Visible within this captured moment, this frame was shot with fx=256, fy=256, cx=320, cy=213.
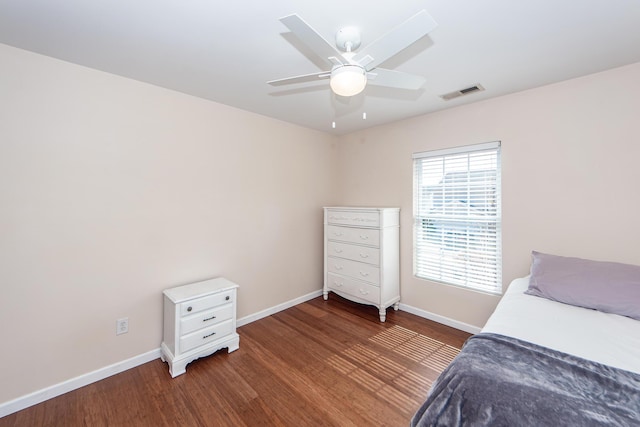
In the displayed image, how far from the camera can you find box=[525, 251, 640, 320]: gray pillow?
1646 millimetres

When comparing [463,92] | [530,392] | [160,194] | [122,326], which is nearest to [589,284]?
[530,392]

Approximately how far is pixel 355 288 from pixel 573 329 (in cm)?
204

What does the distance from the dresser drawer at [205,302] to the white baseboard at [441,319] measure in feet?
7.03

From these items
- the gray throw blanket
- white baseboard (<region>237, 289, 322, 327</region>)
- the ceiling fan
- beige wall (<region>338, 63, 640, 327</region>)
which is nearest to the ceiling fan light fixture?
the ceiling fan

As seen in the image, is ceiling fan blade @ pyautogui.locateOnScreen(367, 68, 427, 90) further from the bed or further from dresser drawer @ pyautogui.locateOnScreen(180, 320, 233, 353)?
dresser drawer @ pyautogui.locateOnScreen(180, 320, 233, 353)

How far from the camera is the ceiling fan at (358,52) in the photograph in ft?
3.58

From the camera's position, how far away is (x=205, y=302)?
7.33 ft

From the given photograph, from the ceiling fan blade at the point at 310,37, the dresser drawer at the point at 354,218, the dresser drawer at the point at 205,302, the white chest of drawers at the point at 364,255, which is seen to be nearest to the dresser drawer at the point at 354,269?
the white chest of drawers at the point at 364,255

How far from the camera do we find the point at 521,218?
95.0 inches

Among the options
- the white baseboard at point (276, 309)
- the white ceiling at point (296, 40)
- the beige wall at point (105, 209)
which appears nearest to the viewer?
the white ceiling at point (296, 40)

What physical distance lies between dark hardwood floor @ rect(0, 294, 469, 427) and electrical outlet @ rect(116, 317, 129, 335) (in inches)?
13.2

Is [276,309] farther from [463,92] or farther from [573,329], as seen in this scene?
[463,92]

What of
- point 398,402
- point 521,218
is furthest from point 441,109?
point 398,402

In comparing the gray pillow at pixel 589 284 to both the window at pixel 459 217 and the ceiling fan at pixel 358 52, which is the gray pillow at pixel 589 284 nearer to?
the window at pixel 459 217
